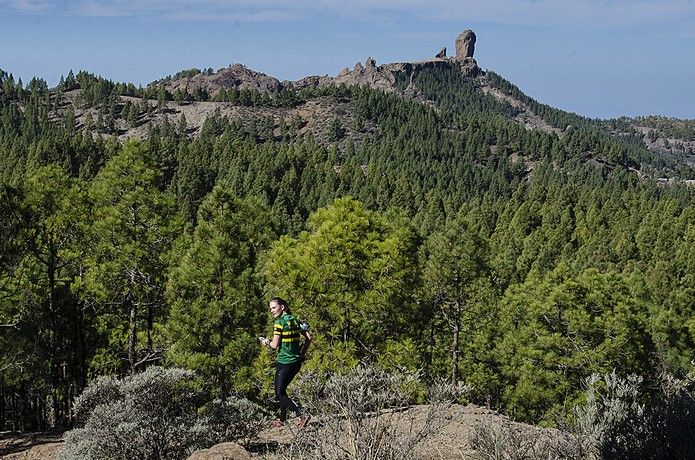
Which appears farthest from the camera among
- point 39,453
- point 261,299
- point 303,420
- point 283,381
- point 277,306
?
point 261,299

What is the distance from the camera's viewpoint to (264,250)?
19.5 m

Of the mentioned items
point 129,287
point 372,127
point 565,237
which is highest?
point 372,127

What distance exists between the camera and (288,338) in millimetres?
10023

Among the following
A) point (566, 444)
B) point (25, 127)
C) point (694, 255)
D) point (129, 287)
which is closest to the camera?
point (566, 444)

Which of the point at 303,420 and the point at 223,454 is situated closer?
the point at 223,454

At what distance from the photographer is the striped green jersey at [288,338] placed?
9.97 m

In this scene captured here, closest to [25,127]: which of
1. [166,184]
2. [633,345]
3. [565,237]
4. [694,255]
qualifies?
[166,184]

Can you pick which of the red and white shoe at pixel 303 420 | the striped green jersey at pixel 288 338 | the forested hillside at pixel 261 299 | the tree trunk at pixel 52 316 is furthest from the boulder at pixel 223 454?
the tree trunk at pixel 52 316

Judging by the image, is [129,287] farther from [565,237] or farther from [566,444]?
[565,237]

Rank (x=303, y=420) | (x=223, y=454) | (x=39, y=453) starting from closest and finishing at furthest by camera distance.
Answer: (x=223, y=454), (x=303, y=420), (x=39, y=453)

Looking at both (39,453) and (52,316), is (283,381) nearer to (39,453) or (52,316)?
(39,453)

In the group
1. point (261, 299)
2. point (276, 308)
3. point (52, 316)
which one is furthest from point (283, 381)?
point (52, 316)

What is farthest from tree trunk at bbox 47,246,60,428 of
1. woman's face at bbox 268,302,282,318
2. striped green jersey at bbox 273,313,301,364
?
striped green jersey at bbox 273,313,301,364

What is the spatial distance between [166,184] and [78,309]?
84.1 meters
